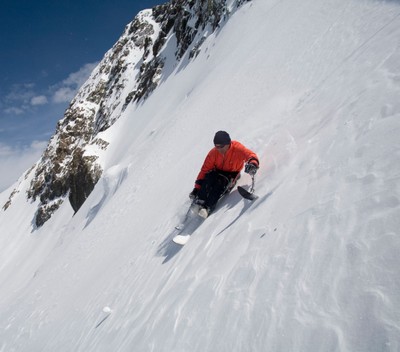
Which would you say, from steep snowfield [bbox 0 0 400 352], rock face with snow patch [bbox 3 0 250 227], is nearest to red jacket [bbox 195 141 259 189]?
steep snowfield [bbox 0 0 400 352]

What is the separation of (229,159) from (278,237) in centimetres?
236

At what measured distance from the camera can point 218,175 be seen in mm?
5105

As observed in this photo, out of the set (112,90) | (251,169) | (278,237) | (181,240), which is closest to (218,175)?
(251,169)

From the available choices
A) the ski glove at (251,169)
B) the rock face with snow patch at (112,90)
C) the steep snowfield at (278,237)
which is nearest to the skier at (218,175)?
the steep snowfield at (278,237)

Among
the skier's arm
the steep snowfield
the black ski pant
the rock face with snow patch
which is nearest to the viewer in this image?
the steep snowfield

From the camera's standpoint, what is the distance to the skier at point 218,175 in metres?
4.85

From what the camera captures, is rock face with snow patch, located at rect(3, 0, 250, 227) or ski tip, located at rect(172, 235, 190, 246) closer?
ski tip, located at rect(172, 235, 190, 246)

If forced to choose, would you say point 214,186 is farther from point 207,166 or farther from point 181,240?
point 181,240

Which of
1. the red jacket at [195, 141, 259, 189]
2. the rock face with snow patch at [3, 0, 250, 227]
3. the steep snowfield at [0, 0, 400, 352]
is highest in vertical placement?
the rock face with snow patch at [3, 0, 250, 227]

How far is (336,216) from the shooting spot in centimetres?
250

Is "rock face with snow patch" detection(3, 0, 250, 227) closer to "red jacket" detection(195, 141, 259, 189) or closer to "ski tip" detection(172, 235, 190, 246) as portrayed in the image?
"red jacket" detection(195, 141, 259, 189)

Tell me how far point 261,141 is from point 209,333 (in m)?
4.16

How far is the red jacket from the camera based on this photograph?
15.8ft

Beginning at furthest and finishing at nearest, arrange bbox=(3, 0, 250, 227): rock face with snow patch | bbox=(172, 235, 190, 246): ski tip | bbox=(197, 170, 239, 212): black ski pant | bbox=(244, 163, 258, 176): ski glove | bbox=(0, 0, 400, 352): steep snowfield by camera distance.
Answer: bbox=(3, 0, 250, 227): rock face with snow patch → bbox=(197, 170, 239, 212): black ski pant → bbox=(172, 235, 190, 246): ski tip → bbox=(244, 163, 258, 176): ski glove → bbox=(0, 0, 400, 352): steep snowfield
